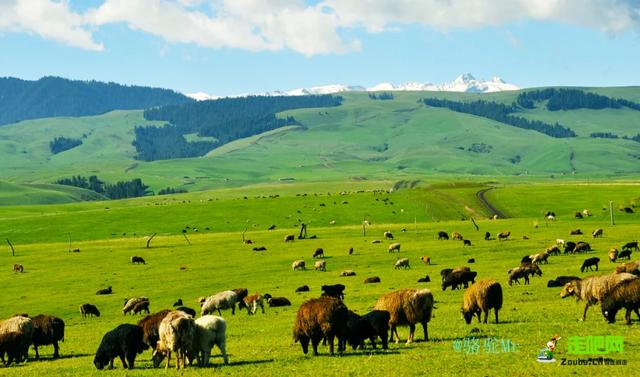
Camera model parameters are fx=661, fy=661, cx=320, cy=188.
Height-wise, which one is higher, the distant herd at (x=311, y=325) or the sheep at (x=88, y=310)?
the distant herd at (x=311, y=325)

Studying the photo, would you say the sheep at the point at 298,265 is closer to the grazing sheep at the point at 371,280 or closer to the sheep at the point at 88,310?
the grazing sheep at the point at 371,280

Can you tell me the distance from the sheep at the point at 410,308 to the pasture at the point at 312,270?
0.96 meters

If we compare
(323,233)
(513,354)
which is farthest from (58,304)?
(323,233)

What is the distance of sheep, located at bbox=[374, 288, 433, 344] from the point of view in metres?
26.5

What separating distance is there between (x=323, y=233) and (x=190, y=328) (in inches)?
3034

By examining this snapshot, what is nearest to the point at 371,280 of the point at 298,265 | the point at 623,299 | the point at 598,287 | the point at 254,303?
the point at 254,303

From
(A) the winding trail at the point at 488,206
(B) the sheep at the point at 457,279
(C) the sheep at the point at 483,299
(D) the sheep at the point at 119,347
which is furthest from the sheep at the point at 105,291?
(A) the winding trail at the point at 488,206

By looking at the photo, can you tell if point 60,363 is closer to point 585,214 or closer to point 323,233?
point 323,233

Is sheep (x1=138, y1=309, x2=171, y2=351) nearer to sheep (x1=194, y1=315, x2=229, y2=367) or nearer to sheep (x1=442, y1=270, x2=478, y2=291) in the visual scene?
sheep (x1=194, y1=315, x2=229, y2=367)

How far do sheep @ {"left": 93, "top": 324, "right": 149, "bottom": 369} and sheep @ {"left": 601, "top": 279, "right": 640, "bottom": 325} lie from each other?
19.0 metres

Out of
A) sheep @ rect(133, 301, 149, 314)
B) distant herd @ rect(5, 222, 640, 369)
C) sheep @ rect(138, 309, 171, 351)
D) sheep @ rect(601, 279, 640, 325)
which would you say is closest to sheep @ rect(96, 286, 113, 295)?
sheep @ rect(133, 301, 149, 314)

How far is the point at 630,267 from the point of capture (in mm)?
38625

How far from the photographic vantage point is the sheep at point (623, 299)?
2594 cm

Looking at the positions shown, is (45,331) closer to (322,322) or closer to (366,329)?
(322,322)
